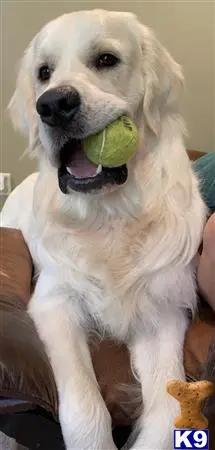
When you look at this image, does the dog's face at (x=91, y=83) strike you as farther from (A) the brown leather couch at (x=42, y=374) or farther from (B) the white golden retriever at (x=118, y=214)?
(A) the brown leather couch at (x=42, y=374)

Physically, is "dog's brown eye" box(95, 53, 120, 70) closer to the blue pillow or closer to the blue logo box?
the blue pillow

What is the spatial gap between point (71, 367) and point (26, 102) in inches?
24.9

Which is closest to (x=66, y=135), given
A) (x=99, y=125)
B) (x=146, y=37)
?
(x=99, y=125)

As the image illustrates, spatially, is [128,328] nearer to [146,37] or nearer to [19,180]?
[146,37]

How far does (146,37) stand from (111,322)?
2.06 feet

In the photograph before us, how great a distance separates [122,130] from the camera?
119 centimetres

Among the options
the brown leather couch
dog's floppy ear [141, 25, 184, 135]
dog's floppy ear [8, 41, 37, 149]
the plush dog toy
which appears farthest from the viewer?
dog's floppy ear [8, 41, 37, 149]

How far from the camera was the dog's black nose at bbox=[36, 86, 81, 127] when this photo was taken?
3.57 feet

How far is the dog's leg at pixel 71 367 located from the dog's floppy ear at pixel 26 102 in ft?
1.14

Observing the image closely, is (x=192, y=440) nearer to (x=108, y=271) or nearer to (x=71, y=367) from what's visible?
(x=71, y=367)

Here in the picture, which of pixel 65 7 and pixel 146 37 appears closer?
pixel 146 37

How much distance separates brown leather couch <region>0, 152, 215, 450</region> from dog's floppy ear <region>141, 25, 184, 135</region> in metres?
0.43

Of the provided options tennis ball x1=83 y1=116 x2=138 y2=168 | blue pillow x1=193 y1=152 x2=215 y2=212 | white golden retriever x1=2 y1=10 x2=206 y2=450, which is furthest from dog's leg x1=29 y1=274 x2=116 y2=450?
blue pillow x1=193 y1=152 x2=215 y2=212

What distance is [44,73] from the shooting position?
133cm
